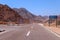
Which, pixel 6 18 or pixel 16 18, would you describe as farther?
pixel 16 18

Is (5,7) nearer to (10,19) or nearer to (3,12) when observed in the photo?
(3,12)

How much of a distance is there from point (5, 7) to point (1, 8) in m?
4.37

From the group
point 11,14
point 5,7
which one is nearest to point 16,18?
point 11,14

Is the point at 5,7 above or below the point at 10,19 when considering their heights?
above

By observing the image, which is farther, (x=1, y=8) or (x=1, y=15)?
(x=1, y=8)

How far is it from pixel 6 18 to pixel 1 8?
1683 centimetres

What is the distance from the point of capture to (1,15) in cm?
14038

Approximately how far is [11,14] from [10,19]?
994 cm

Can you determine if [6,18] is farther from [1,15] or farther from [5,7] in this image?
[5,7]

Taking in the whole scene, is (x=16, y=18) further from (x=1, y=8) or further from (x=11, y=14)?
(x=1, y=8)

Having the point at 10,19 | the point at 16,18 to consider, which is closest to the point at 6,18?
the point at 10,19

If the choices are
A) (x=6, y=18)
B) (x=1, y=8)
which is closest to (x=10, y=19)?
(x=6, y=18)

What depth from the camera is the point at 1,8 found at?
490ft

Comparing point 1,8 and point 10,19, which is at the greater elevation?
point 1,8
